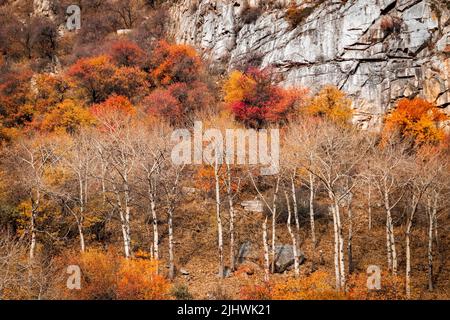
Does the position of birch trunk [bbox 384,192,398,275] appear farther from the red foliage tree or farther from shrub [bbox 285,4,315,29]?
the red foliage tree

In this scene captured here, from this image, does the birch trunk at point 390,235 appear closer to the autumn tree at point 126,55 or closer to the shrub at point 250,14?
the shrub at point 250,14

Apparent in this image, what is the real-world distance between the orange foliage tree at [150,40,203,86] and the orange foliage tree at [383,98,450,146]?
2624 centimetres

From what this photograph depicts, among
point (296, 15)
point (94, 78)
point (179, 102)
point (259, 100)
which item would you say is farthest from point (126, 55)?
point (296, 15)

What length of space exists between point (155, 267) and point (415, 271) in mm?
17705

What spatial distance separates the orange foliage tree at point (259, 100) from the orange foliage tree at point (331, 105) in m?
1.79

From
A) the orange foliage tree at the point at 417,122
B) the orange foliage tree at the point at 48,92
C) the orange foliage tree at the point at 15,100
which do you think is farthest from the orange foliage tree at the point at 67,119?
the orange foliage tree at the point at 417,122

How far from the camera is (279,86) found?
1769 inches

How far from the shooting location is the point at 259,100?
4047cm

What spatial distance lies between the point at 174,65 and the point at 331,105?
77.6 ft

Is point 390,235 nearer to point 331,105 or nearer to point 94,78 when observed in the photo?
point 331,105

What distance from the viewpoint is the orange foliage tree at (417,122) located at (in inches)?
1347

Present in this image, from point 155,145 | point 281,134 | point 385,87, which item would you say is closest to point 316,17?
point 385,87

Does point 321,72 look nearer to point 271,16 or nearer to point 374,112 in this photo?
point 374,112

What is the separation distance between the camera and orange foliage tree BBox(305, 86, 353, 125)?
37.9 metres
